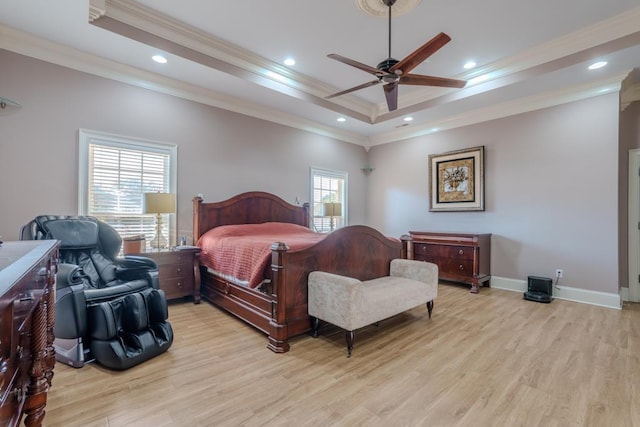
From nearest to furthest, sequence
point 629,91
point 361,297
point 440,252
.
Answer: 1. point 361,297
2. point 629,91
3. point 440,252

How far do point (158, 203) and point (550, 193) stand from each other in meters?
5.22

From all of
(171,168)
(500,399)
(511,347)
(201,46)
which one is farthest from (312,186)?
(500,399)

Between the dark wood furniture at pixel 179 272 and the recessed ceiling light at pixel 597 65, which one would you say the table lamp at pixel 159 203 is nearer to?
the dark wood furniture at pixel 179 272

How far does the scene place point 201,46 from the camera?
3309 millimetres

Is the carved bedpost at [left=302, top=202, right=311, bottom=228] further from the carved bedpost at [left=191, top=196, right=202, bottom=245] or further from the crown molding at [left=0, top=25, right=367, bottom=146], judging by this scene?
the carved bedpost at [left=191, top=196, right=202, bottom=245]

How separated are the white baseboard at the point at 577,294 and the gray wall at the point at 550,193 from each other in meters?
0.07

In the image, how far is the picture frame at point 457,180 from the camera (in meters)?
4.88

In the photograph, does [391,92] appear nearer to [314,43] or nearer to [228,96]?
[314,43]

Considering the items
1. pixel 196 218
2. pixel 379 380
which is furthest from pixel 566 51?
pixel 196 218

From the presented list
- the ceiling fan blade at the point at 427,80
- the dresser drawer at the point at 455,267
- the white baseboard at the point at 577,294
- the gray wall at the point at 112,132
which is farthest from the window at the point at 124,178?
the white baseboard at the point at 577,294

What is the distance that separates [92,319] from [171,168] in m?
2.26

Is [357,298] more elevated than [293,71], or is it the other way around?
[293,71]

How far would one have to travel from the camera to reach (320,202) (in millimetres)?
5816

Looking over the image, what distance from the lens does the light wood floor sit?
168 centimetres
